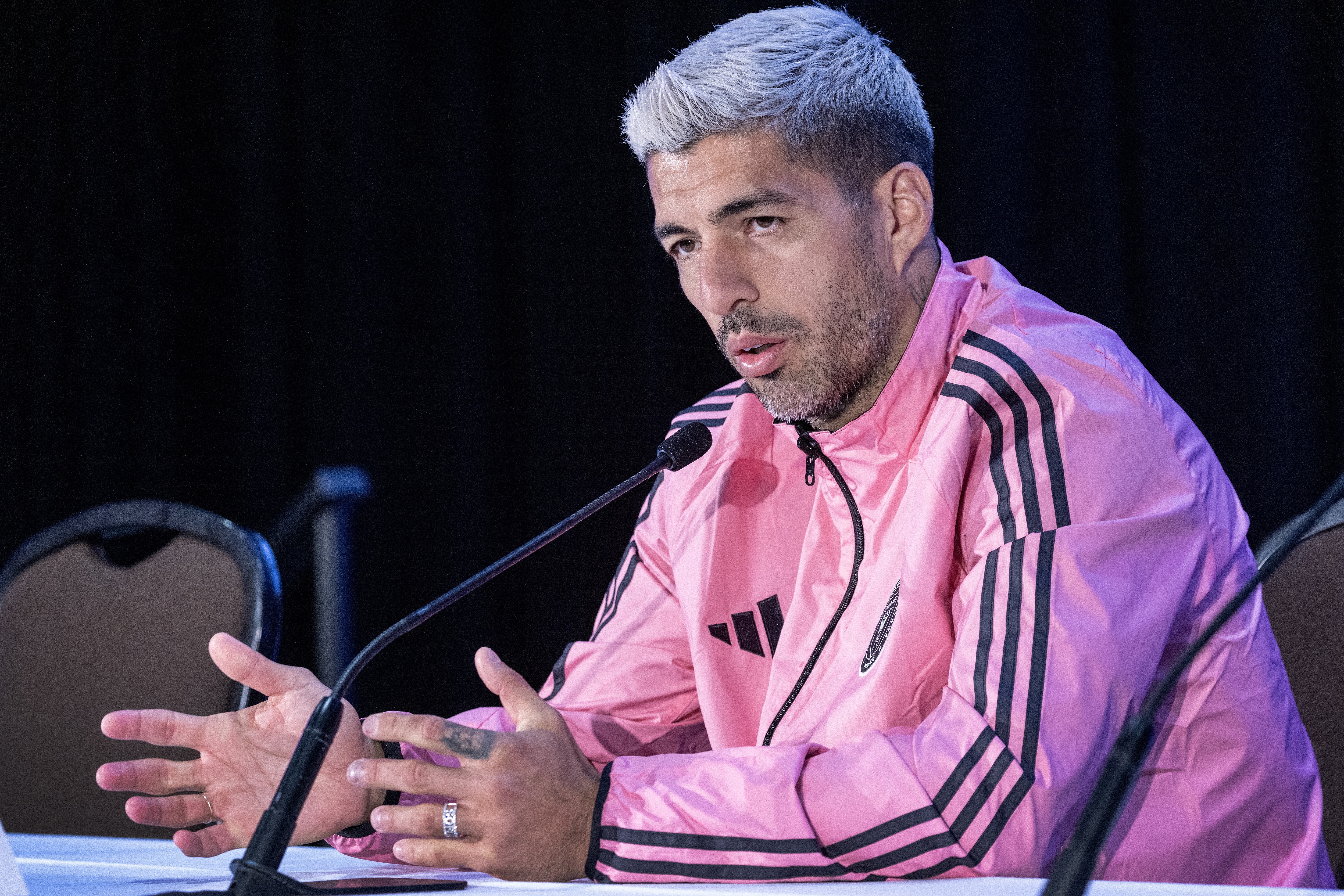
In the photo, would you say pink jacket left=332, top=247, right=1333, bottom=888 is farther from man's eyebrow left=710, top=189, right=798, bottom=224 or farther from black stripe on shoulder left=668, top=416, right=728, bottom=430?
man's eyebrow left=710, top=189, right=798, bottom=224

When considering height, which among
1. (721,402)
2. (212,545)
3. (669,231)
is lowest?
(212,545)

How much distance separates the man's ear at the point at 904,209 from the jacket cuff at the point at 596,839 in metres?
0.71

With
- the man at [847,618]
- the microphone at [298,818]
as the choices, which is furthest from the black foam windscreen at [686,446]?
the microphone at [298,818]

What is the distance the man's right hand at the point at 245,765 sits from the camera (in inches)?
42.0

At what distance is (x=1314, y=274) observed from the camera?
1835 mm

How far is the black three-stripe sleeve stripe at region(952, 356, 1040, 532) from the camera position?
3.27 ft

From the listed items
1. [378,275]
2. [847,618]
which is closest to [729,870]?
[847,618]

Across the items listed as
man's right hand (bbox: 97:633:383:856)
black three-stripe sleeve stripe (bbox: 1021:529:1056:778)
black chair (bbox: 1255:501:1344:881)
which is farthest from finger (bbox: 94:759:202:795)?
black chair (bbox: 1255:501:1344:881)

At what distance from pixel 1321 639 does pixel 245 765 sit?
1106 mm

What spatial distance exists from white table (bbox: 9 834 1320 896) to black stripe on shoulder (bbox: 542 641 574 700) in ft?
1.03

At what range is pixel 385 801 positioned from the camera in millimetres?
1119

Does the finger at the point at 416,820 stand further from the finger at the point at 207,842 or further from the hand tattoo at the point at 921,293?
the hand tattoo at the point at 921,293

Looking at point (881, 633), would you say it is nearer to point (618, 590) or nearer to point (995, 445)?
point (995, 445)

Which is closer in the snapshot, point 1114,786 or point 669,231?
point 1114,786
